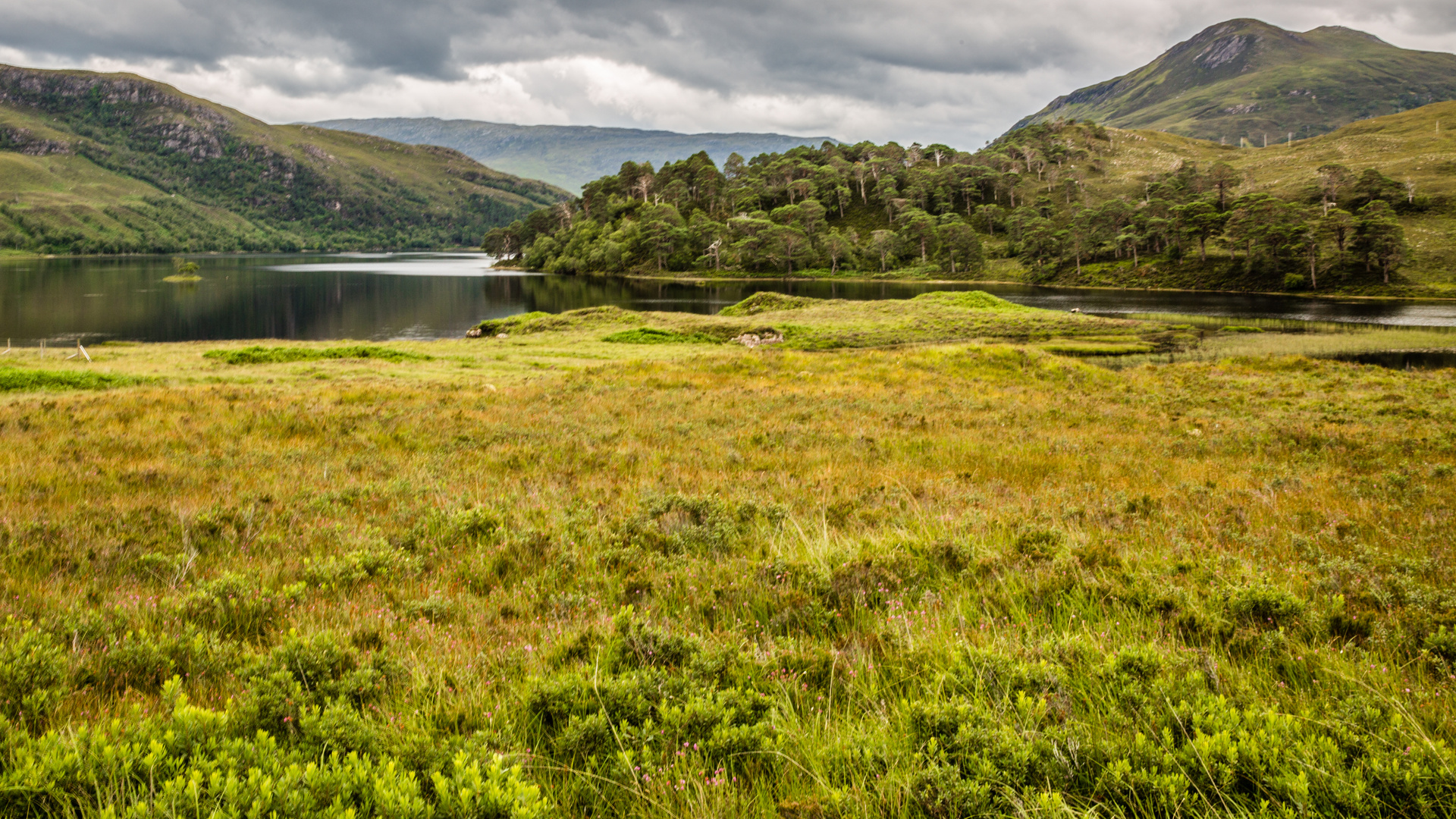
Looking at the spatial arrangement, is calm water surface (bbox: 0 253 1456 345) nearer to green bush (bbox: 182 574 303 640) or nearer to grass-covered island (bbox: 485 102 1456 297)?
grass-covered island (bbox: 485 102 1456 297)

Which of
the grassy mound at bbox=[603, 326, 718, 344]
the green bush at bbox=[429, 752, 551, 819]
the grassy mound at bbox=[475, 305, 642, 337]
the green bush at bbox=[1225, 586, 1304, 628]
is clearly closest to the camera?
the green bush at bbox=[429, 752, 551, 819]

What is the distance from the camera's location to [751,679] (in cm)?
395

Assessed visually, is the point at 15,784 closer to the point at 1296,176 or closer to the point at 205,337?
the point at 205,337

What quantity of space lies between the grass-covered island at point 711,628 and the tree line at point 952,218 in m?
108

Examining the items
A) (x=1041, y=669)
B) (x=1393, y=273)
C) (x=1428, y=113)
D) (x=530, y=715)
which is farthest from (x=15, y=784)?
(x=1428, y=113)

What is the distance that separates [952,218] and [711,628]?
158m

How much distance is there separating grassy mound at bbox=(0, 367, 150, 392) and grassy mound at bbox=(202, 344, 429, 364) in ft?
32.0

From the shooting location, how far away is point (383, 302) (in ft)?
289

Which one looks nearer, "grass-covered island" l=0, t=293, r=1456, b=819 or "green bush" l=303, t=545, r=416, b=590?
"grass-covered island" l=0, t=293, r=1456, b=819

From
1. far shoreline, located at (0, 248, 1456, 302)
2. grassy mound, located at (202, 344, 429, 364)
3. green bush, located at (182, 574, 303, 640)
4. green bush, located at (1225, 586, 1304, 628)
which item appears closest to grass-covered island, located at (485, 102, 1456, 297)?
far shoreline, located at (0, 248, 1456, 302)

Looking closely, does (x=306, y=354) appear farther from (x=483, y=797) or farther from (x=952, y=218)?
(x=952, y=218)

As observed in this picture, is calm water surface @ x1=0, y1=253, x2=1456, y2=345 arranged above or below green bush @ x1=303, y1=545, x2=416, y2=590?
above

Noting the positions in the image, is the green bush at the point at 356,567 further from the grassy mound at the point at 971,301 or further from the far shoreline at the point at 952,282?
the far shoreline at the point at 952,282

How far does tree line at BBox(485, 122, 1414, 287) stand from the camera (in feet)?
304
